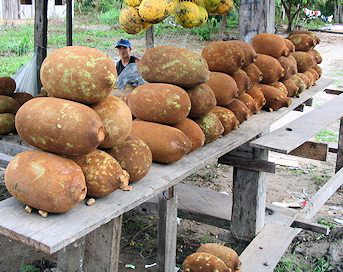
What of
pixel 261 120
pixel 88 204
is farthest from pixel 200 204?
pixel 88 204

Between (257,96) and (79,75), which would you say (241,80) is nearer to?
(257,96)

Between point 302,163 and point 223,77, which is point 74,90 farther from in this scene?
point 302,163

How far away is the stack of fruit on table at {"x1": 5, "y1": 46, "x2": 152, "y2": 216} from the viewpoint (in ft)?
6.03

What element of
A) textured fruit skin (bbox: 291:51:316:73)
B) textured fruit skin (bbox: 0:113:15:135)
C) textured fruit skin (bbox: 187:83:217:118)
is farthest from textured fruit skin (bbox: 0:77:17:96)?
textured fruit skin (bbox: 291:51:316:73)

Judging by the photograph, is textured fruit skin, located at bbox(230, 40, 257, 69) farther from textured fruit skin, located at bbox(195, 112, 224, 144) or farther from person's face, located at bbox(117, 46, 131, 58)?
person's face, located at bbox(117, 46, 131, 58)

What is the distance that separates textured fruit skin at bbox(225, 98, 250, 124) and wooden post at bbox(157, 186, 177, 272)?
0.59 meters

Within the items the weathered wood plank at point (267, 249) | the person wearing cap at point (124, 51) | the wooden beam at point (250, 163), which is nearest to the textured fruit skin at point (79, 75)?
the weathered wood plank at point (267, 249)

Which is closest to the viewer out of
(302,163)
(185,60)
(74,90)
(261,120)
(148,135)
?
(74,90)

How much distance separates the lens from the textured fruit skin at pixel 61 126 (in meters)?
1.87

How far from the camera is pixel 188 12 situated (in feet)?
10.9

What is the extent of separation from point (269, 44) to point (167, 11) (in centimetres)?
86

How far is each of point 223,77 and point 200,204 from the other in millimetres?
1435

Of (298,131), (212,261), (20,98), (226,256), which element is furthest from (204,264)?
(20,98)

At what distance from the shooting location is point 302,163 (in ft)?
23.1
